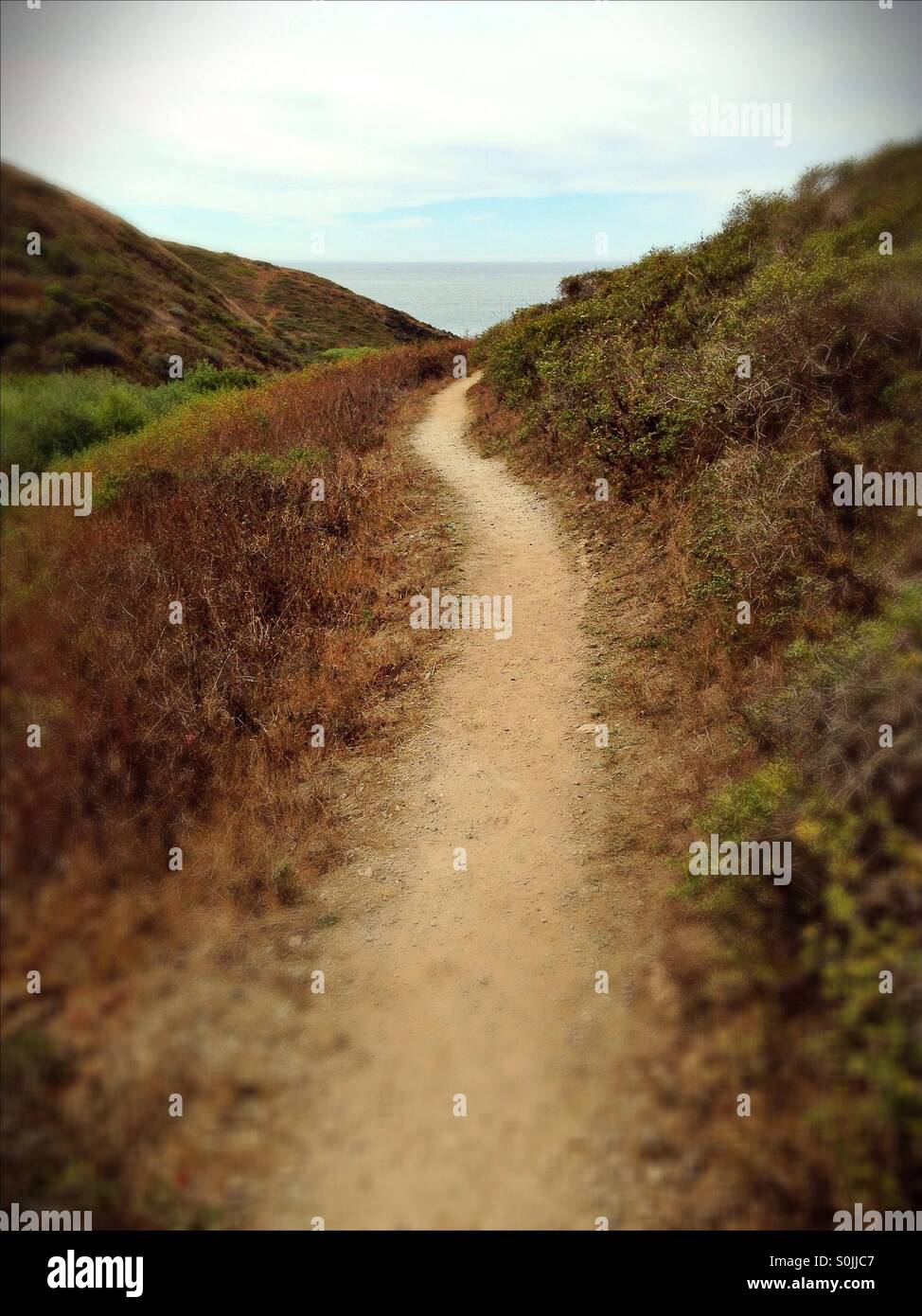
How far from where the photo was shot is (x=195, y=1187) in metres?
3.10

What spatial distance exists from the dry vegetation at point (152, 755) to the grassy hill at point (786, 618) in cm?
248

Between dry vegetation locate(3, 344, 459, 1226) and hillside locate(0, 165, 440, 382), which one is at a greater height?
hillside locate(0, 165, 440, 382)

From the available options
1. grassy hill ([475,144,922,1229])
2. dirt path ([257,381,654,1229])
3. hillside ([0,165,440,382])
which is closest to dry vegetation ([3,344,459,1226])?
dirt path ([257,381,654,1229])

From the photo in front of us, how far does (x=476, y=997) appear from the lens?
4.06 metres

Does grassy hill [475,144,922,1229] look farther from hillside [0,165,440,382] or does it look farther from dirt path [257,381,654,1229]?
hillside [0,165,440,382]

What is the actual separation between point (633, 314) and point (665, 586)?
748 cm

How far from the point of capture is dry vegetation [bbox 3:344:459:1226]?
3.37m

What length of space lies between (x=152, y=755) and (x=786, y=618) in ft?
16.9

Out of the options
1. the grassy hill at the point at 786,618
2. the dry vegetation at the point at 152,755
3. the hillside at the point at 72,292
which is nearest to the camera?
the grassy hill at the point at 786,618

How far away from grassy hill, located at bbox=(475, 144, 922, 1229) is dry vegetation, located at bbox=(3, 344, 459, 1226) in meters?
2.48

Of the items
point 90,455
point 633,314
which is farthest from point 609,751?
point 633,314

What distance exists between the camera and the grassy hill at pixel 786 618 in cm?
311

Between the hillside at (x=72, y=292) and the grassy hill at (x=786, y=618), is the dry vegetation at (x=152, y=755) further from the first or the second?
the grassy hill at (x=786, y=618)

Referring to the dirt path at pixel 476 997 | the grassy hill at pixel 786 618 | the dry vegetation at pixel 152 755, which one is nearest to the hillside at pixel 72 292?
the dry vegetation at pixel 152 755
